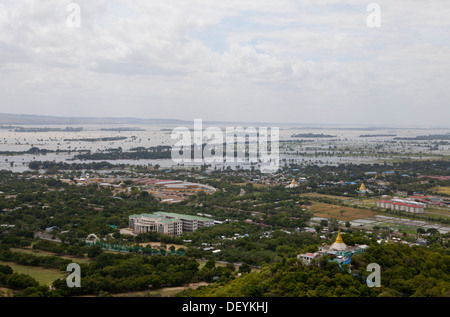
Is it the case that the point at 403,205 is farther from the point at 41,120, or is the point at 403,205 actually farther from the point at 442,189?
the point at 41,120

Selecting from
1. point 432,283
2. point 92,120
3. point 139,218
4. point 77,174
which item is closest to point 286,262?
point 432,283

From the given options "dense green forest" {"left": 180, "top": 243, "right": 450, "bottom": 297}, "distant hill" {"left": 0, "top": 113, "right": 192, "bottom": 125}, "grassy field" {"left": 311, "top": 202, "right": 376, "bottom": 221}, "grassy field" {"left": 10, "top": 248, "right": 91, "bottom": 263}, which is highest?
"distant hill" {"left": 0, "top": 113, "right": 192, "bottom": 125}

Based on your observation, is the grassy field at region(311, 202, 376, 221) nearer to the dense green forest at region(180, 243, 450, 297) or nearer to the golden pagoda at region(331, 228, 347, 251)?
the golden pagoda at region(331, 228, 347, 251)

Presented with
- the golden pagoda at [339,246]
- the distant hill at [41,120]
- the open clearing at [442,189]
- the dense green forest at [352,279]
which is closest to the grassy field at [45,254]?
the dense green forest at [352,279]

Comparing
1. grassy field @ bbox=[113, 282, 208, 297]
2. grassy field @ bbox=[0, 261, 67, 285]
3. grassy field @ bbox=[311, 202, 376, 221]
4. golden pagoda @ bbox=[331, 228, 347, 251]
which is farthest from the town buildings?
grassy field @ bbox=[0, 261, 67, 285]

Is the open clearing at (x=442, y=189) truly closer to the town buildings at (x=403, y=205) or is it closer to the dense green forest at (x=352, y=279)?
the town buildings at (x=403, y=205)

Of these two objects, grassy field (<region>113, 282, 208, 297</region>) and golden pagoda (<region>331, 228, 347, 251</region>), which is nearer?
grassy field (<region>113, 282, 208, 297</region>)

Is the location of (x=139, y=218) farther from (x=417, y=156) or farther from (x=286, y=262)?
(x=417, y=156)
